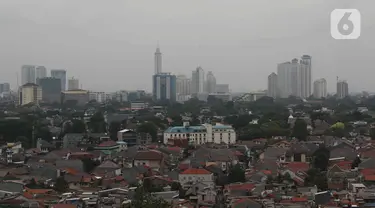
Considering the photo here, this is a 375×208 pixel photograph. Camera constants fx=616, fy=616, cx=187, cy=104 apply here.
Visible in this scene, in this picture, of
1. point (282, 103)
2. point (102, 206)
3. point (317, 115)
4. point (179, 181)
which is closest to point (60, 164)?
point (179, 181)

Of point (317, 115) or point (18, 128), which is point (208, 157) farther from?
point (317, 115)

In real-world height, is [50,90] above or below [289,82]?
below

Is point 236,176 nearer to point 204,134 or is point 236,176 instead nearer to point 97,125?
point 204,134

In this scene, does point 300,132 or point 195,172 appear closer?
point 195,172

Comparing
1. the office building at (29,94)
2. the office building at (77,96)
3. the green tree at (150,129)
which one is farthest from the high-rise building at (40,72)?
the green tree at (150,129)

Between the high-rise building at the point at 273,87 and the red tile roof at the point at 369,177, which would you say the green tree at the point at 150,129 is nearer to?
the red tile roof at the point at 369,177

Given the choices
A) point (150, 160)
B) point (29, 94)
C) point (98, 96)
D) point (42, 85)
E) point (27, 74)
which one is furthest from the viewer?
point (27, 74)

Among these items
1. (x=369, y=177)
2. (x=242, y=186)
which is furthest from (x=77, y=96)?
(x=369, y=177)
